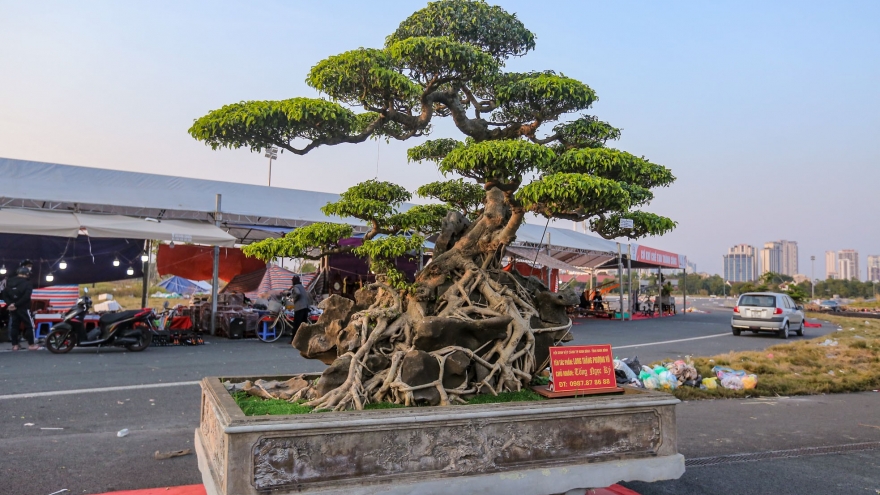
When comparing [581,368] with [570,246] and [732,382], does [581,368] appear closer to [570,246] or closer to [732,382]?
[732,382]

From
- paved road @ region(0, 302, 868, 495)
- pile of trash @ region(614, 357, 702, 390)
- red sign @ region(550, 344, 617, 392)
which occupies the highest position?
red sign @ region(550, 344, 617, 392)

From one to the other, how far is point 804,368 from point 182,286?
17909 millimetres

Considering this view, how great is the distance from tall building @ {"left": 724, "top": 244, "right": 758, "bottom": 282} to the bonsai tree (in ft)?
450

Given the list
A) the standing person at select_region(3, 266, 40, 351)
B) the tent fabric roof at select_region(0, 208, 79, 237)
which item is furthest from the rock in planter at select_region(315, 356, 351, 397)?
the tent fabric roof at select_region(0, 208, 79, 237)

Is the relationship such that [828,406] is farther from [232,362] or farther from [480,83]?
[232,362]

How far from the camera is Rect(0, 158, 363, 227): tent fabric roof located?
1182cm

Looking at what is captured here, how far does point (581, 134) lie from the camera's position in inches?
201

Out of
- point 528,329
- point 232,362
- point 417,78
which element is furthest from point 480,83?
point 232,362

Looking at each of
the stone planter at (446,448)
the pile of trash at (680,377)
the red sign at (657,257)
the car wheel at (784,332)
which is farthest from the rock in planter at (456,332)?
the red sign at (657,257)

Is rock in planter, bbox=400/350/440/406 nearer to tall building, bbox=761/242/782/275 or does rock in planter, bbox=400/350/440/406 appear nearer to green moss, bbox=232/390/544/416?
green moss, bbox=232/390/544/416

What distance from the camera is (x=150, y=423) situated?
5.57m

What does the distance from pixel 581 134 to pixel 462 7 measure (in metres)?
1.42

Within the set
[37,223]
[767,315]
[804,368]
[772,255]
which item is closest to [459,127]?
[804,368]

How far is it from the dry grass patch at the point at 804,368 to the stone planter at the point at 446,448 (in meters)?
4.43
